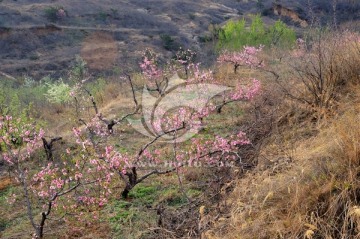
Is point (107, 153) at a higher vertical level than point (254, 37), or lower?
lower

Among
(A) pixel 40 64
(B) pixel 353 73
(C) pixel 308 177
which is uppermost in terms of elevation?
(B) pixel 353 73

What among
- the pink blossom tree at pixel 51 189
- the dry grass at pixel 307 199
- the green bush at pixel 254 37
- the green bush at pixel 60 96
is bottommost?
the green bush at pixel 60 96

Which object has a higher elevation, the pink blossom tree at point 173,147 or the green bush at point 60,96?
the pink blossom tree at point 173,147

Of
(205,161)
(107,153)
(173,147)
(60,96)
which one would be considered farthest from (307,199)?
(60,96)

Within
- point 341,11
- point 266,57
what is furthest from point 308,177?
point 341,11

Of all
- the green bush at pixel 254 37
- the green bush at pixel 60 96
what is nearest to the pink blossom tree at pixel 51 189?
the green bush at pixel 60 96

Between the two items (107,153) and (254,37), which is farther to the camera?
(254,37)

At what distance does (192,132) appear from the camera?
648 cm

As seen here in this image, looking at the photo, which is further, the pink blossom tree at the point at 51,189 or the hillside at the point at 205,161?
the pink blossom tree at the point at 51,189

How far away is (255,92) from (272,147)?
9.60 ft

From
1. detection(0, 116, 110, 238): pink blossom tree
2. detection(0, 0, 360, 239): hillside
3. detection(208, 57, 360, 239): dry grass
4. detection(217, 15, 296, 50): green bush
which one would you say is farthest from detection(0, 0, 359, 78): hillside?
detection(208, 57, 360, 239): dry grass

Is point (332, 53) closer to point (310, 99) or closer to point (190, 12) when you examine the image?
point (310, 99)

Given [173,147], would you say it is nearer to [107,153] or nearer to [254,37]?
[107,153]

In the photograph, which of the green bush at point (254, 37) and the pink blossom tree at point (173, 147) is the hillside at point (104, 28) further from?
the pink blossom tree at point (173, 147)
